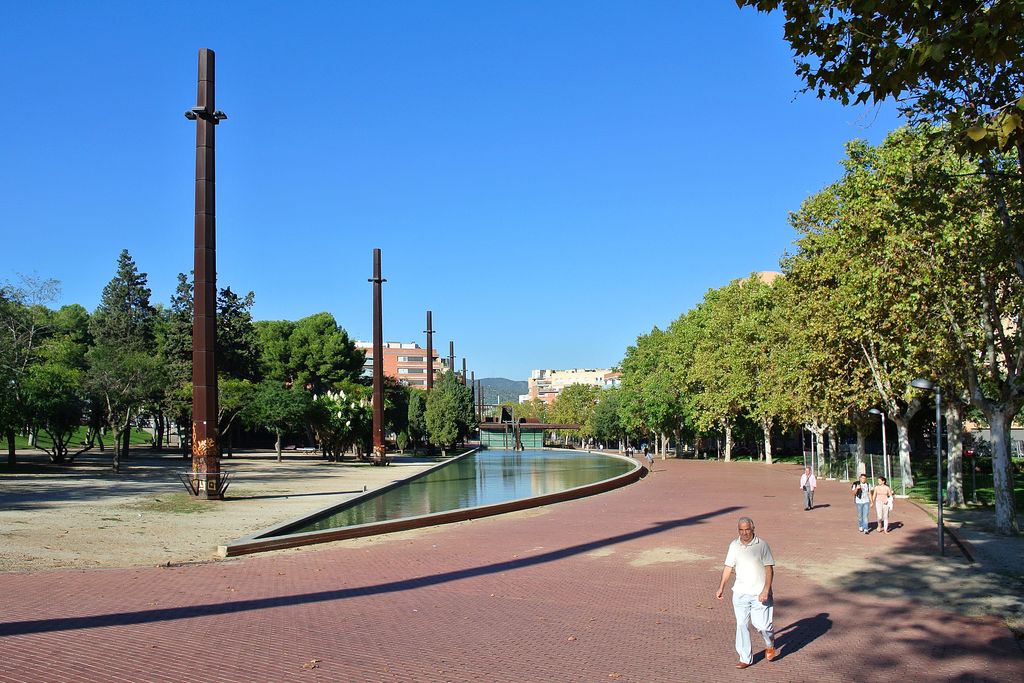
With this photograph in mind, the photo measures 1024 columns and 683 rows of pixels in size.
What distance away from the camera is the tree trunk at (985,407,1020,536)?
17.2 meters

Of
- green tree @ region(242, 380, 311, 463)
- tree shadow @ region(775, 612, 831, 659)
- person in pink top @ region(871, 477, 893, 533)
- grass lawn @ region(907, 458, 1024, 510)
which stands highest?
green tree @ region(242, 380, 311, 463)

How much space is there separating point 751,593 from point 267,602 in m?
5.74

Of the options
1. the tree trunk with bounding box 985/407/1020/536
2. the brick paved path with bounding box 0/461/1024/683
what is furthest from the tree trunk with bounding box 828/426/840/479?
the brick paved path with bounding box 0/461/1024/683

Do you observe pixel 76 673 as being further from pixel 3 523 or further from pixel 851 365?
pixel 851 365

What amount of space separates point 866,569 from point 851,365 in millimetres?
20683

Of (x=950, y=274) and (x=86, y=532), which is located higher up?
(x=950, y=274)

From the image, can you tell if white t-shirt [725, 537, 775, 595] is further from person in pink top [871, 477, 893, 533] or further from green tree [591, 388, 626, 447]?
green tree [591, 388, 626, 447]

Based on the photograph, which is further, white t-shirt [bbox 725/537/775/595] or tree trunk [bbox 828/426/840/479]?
tree trunk [bbox 828/426/840/479]

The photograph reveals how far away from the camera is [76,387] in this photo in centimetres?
3581

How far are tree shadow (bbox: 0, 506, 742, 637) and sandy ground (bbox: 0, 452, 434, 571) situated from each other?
3.62 metres

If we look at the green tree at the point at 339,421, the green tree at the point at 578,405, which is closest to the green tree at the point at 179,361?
the green tree at the point at 339,421

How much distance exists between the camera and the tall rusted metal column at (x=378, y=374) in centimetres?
4766

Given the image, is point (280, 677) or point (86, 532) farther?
point (86, 532)

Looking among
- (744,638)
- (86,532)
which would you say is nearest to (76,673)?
(744,638)
